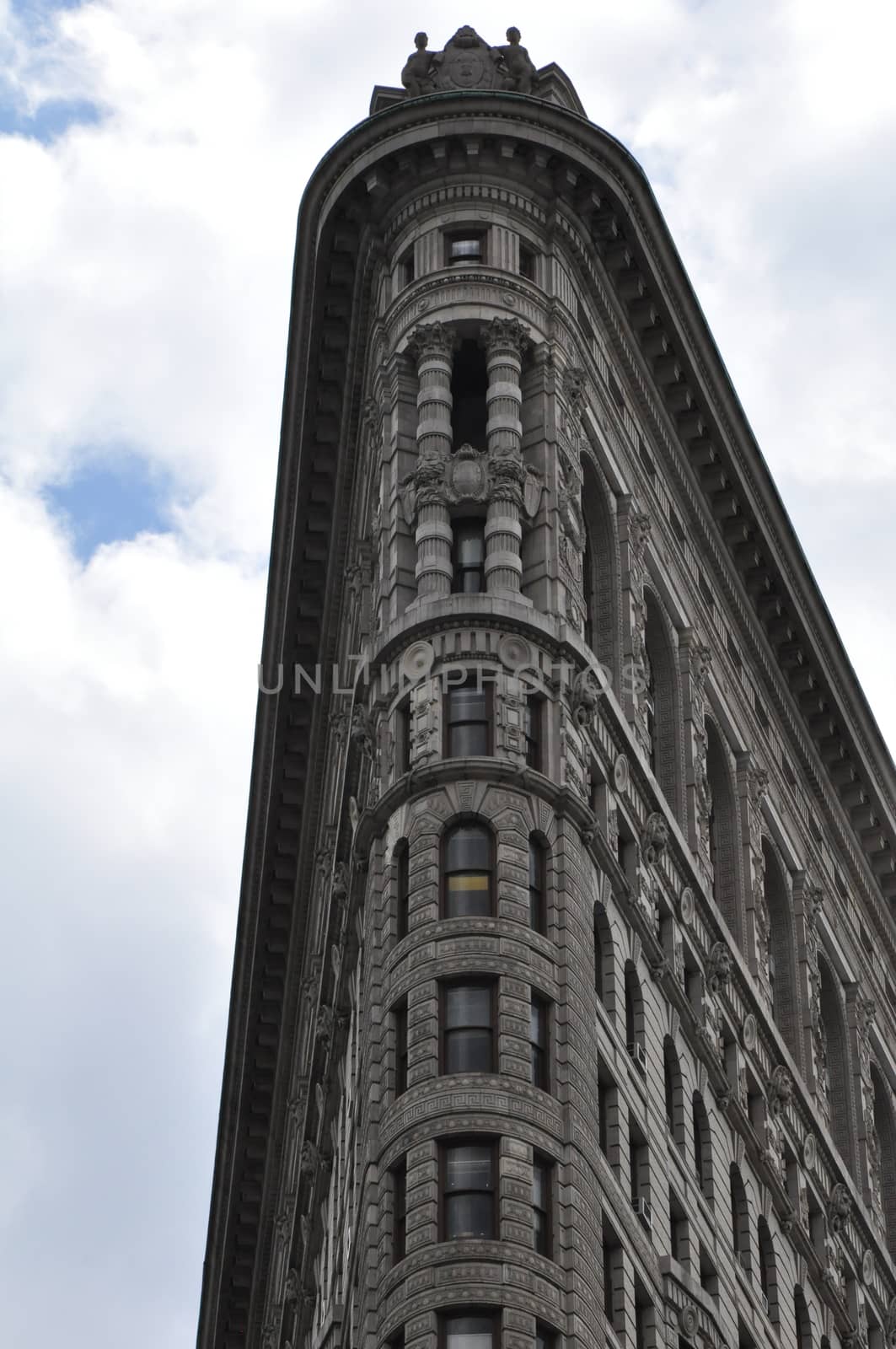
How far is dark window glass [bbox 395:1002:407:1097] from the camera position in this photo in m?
59.2

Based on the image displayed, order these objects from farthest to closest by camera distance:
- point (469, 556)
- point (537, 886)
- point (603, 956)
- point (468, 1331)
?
point (469, 556), point (603, 956), point (537, 886), point (468, 1331)

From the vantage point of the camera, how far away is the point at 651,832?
230 ft

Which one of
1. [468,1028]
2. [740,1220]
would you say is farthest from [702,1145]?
[468,1028]

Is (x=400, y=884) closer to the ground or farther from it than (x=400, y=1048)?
farther from it

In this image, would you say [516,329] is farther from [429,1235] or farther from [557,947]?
[429,1235]

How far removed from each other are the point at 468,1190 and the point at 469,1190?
0.6 inches

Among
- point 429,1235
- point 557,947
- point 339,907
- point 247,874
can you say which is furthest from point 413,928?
point 247,874

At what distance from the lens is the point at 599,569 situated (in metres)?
75.0

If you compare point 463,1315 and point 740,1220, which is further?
Answer: point 740,1220

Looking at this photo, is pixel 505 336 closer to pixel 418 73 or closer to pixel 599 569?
pixel 599 569

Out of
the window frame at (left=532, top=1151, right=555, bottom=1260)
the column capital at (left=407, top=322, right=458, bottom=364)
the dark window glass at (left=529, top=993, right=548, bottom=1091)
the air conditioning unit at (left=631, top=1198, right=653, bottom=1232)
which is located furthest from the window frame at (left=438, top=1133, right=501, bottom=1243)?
the column capital at (left=407, top=322, right=458, bottom=364)

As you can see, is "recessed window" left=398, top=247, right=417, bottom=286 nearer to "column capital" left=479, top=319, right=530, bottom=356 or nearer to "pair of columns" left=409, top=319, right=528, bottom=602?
"pair of columns" left=409, top=319, right=528, bottom=602

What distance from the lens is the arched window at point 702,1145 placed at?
221ft

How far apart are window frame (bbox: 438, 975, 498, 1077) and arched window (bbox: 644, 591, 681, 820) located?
15590mm
